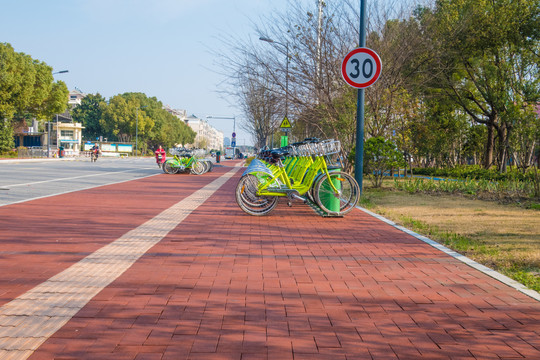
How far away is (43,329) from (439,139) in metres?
29.1

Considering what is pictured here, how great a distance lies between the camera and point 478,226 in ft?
28.3

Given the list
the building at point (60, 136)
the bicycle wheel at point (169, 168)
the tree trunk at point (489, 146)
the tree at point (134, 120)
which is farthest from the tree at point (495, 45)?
the tree at point (134, 120)

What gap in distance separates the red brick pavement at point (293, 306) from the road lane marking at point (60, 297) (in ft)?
0.36

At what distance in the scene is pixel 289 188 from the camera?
964 centimetres

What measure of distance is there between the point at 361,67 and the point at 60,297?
8.27m

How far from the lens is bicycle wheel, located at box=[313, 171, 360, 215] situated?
9555mm

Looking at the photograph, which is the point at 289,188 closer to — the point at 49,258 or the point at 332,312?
the point at 49,258

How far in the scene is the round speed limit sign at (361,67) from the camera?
1082 cm

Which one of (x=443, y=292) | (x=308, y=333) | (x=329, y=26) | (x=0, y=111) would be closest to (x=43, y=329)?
(x=308, y=333)

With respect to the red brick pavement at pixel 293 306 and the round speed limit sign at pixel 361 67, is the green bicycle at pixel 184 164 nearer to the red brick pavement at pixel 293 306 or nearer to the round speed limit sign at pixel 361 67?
the round speed limit sign at pixel 361 67

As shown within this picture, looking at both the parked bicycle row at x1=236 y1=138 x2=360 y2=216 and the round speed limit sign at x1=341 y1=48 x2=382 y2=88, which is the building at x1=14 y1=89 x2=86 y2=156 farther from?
the parked bicycle row at x1=236 y1=138 x2=360 y2=216

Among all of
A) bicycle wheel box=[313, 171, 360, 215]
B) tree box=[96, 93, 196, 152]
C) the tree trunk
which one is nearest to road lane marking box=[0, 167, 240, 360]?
bicycle wheel box=[313, 171, 360, 215]

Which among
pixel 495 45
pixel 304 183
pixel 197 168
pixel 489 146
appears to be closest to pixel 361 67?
pixel 304 183

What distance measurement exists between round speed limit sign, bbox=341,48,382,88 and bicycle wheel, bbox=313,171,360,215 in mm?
2360
